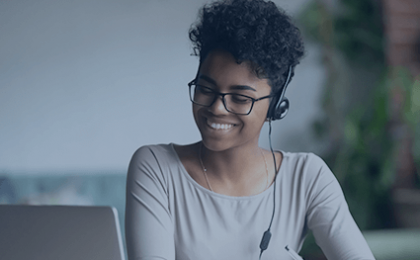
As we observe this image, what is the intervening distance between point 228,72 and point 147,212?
402 millimetres

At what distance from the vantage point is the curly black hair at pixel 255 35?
0.98 meters

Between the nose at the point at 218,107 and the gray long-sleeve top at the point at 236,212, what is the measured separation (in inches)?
8.8

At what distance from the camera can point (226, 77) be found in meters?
A: 0.98

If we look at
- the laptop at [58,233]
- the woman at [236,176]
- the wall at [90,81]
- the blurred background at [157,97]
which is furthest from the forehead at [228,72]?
the wall at [90,81]

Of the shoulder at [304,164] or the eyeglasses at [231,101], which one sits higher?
the eyeglasses at [231,101]

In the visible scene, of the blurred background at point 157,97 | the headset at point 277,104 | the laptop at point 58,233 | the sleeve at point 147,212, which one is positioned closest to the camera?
the laptop at point 58,233

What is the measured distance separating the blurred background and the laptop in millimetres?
1405

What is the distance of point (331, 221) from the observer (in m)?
1.05

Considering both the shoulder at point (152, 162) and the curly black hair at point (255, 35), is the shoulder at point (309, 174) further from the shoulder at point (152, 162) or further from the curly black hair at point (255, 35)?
the shoulder at point (152, 162)

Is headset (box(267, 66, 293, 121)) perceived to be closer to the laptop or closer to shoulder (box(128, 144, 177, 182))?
shoulder (box(128, 144, 177, 182))

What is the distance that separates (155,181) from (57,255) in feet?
1.25

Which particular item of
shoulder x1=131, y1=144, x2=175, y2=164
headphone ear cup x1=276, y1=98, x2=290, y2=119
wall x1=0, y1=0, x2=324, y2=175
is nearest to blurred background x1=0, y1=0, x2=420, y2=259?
wall x1=0, y1=0, x2=324, y2=175

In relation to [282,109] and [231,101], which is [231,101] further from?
[282,109]

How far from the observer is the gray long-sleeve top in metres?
1.02
